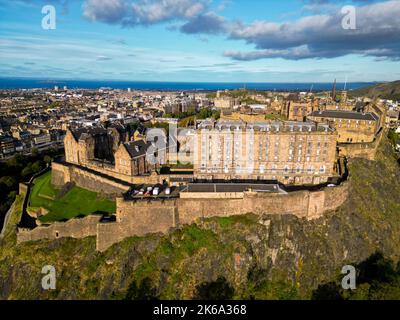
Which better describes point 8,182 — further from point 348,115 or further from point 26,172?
point 348,115

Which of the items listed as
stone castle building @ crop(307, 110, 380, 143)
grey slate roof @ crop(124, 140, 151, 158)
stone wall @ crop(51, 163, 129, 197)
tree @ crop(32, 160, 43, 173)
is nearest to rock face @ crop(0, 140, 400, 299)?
stone wall @ crop(51, 163, 129, 197)

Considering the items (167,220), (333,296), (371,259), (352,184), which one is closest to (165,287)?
(167,220)

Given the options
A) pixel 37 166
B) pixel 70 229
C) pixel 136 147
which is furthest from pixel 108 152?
pixel 70 229

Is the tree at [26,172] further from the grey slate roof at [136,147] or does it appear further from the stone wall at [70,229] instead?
the grey slate roof at [136,147]

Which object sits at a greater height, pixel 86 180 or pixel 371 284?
pixel 86 180

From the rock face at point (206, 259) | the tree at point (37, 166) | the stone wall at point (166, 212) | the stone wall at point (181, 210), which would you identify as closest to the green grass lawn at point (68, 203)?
the stone wall at point (166, 212)

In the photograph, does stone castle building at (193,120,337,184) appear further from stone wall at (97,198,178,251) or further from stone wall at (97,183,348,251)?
stone wall at (97,198,178,251)
